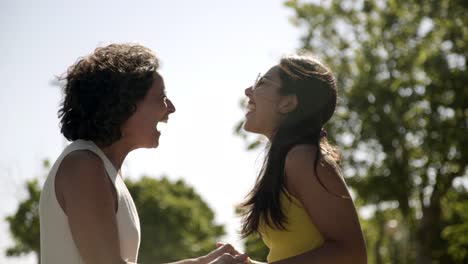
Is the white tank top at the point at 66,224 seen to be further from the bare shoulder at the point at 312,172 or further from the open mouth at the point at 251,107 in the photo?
the open mouth at the point at 251,107

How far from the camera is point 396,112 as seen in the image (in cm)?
2780

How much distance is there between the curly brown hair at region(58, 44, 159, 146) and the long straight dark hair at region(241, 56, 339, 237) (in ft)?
2.73

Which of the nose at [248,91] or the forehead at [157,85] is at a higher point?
the forehead at [157,85]

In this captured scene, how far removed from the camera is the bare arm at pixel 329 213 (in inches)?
145

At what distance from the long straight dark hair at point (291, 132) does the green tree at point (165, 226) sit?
167ft

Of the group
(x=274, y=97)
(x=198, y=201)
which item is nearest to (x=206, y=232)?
(x=198, y=201)

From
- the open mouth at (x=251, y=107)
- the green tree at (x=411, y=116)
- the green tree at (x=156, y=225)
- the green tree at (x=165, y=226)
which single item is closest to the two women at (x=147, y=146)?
the open mouth at (x=251, y=107)

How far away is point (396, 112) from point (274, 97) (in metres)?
24.1

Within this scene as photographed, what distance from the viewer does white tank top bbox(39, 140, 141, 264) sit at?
134 inches

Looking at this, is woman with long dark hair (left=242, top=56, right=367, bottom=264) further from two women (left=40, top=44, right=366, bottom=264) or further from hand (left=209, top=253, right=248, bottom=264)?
hand (left=209, top=253, right=248, bottom=264)

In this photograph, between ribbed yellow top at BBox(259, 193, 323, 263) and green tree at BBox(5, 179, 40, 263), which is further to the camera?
green tree at BBox(5, 179, 40, 263)

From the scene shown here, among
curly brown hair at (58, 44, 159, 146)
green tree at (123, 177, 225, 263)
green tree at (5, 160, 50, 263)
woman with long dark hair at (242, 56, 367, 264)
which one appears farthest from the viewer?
green tree at (123, 177, 225, 263)

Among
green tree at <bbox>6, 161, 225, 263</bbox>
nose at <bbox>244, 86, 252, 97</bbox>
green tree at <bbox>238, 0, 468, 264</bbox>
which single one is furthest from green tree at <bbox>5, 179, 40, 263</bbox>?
nose at <bbox>244, 86, 252, 97</bbox>

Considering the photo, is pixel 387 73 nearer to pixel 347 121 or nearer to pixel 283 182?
pixel 347 121
